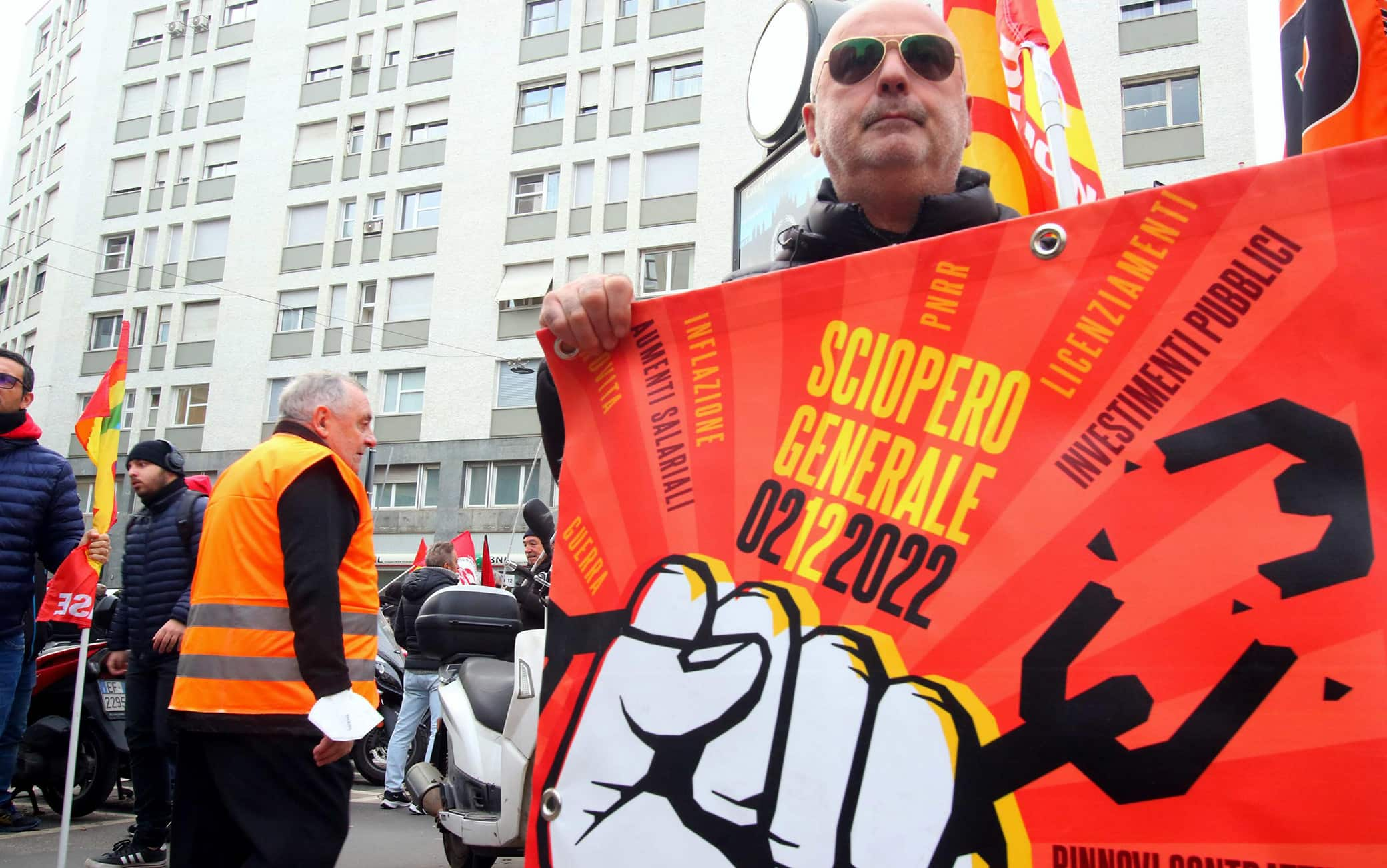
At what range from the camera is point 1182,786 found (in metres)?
1.01

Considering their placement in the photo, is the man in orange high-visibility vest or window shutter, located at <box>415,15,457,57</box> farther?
window shutter, located at <box>415,15,457,57</box>

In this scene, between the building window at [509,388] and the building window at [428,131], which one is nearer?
the building window at [509,388]

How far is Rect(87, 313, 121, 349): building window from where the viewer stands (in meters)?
33.1

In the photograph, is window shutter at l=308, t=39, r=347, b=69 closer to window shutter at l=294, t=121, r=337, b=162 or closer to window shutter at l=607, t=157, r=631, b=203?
window shutter at l=294, t=121, r=337, b=162

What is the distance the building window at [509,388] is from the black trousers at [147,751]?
22.3 m

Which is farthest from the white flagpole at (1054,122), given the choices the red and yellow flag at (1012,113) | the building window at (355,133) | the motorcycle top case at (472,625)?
the building window at (355,133)

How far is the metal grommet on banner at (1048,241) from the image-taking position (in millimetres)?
1193

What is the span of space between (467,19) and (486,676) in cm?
2973

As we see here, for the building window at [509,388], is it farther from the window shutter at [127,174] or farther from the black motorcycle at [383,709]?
the black motorcycle at [383,709]

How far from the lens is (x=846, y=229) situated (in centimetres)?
164

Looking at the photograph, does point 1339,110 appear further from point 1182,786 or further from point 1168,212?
point 1182,786

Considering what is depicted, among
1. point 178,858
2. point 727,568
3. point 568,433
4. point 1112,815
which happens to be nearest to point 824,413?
point 727,568

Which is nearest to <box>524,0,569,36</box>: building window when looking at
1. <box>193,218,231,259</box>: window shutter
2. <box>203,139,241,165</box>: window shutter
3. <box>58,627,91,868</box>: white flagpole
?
<box>203,139,241,165</box>: window shutter

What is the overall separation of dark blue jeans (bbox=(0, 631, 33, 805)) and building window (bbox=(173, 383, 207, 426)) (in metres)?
28.3
